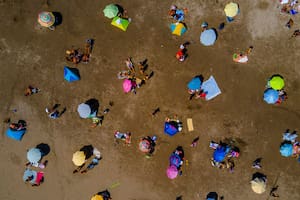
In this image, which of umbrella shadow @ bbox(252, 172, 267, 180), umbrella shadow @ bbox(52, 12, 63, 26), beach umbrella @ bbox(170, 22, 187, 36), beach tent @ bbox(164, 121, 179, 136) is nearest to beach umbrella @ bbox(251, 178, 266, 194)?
umbrella shadow @ bbox(252, 172, 267, 180)

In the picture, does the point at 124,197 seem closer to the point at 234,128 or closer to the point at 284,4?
the point at 234,128

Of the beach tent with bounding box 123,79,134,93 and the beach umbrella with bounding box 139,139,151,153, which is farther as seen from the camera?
the beach tent with bounding box 123,79,134,93

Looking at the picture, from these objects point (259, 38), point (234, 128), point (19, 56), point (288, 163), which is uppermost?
point (259, 38)

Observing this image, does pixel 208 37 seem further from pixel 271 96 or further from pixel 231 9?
pixel 271 96

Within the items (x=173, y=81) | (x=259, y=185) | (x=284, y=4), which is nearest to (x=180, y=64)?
(x=173, y=81)

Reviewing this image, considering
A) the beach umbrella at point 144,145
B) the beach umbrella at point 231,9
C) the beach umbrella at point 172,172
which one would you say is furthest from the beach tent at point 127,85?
the beach umbrella at point 231,9

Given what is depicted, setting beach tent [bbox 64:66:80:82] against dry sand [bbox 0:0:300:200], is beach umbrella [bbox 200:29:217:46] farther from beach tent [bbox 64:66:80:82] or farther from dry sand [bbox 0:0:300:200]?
beach tent [bbox 64:66:80:82]

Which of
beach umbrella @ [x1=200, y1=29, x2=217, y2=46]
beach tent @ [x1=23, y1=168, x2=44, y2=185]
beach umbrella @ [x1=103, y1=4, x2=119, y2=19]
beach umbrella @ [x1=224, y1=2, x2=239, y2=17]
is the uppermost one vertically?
beach umbrella @ [x1=224, y1=2, x2=239, y2=17]
